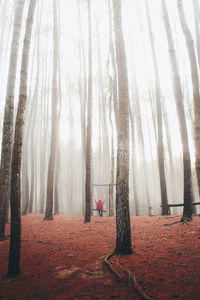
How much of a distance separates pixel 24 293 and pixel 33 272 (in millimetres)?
572

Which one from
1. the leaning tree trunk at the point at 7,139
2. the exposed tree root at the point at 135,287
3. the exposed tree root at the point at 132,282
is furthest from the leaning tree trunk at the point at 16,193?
the leaning tree trunk at the point at 7,139

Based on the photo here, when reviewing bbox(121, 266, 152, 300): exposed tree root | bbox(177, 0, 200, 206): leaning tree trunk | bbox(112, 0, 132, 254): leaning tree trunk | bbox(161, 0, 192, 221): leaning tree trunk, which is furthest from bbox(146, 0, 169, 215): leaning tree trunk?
bbox(121, 266, 152, 300): exposed tree root

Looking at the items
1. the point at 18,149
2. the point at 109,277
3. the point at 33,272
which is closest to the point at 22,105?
the point at 18,149

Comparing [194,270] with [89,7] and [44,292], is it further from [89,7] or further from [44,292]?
[89,7]

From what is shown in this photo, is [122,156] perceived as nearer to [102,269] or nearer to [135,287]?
[102,269]

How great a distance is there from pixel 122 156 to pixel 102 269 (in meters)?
2.08

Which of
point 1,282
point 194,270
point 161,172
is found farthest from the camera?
point 161,172

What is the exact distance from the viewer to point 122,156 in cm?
379

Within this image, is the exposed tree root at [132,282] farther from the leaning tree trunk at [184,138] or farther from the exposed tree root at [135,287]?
the leaning tree trunk at [184,138]

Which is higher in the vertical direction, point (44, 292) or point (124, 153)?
point (124, 153)

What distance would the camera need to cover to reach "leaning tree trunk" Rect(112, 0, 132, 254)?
352 centimetres

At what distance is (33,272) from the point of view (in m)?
2.97

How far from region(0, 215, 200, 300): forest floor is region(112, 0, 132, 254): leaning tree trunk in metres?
0.34

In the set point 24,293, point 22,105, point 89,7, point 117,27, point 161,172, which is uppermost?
point 89,7
